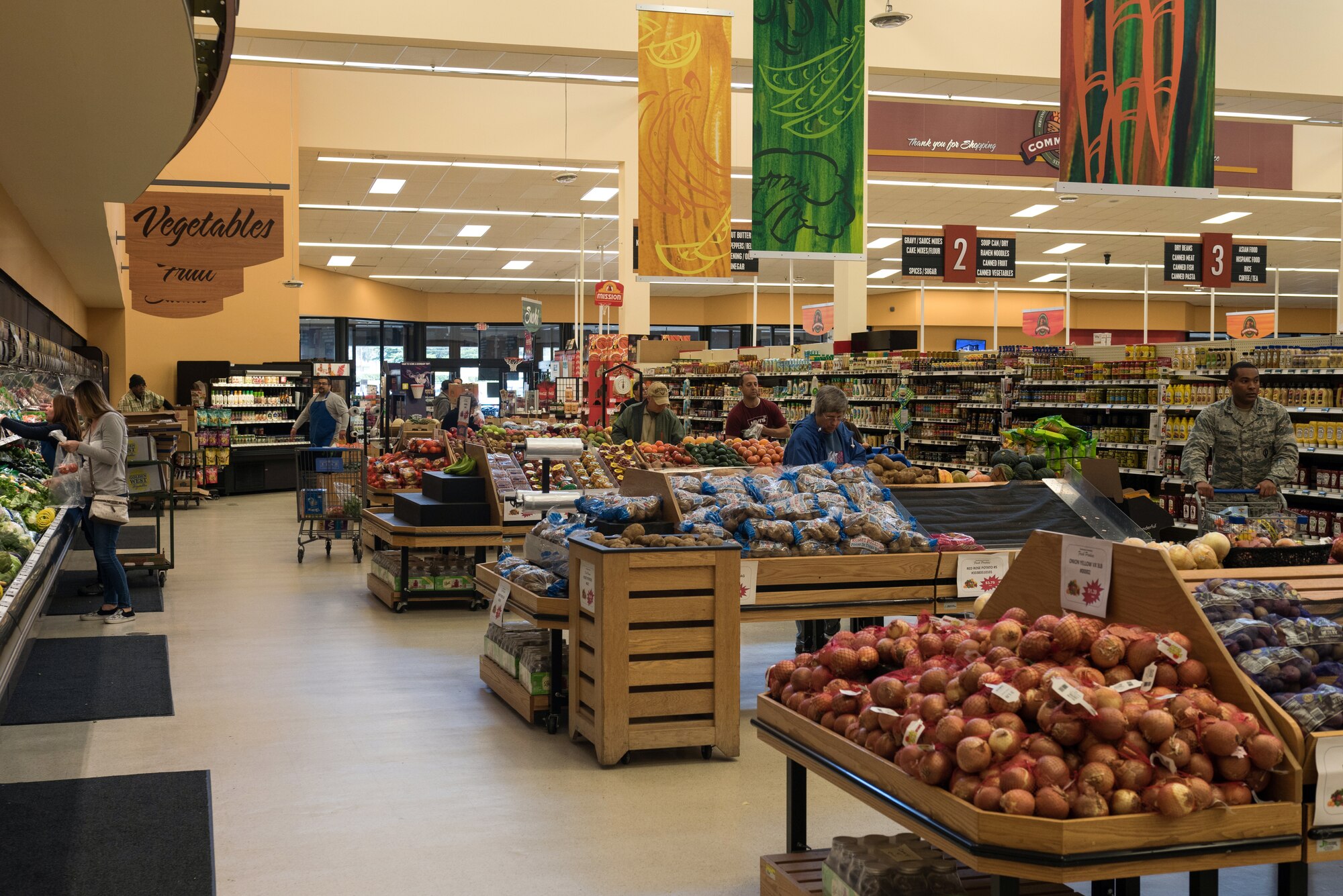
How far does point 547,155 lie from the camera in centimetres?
1584

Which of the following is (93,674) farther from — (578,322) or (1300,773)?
(578,322)

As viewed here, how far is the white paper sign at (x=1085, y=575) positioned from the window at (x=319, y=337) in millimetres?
28424

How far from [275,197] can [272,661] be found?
5.42 meters

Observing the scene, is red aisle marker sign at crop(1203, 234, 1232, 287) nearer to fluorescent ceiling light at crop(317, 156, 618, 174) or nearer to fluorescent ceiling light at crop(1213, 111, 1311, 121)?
fluorescent ceiling light at crop(1213, 111, 1311, 121)

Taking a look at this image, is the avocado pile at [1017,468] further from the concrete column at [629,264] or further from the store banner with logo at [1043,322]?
the store banner with logo at [1043,322]

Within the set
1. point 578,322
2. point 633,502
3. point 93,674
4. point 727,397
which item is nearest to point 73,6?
point 633,502

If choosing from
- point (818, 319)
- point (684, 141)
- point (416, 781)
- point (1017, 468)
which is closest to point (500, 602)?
point (416, 781)

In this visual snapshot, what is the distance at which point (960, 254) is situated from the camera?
16547mm

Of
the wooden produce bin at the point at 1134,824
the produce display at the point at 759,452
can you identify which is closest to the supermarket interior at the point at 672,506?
the wooden produce bin at the point at 1134,824

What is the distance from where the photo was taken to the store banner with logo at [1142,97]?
7.45m

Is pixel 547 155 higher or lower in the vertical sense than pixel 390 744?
higher

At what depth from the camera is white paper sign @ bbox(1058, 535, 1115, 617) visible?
102 inches

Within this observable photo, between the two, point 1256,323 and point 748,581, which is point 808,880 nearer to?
point 748,581

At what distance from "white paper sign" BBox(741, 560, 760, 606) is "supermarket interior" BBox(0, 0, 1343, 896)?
2 centimetres
